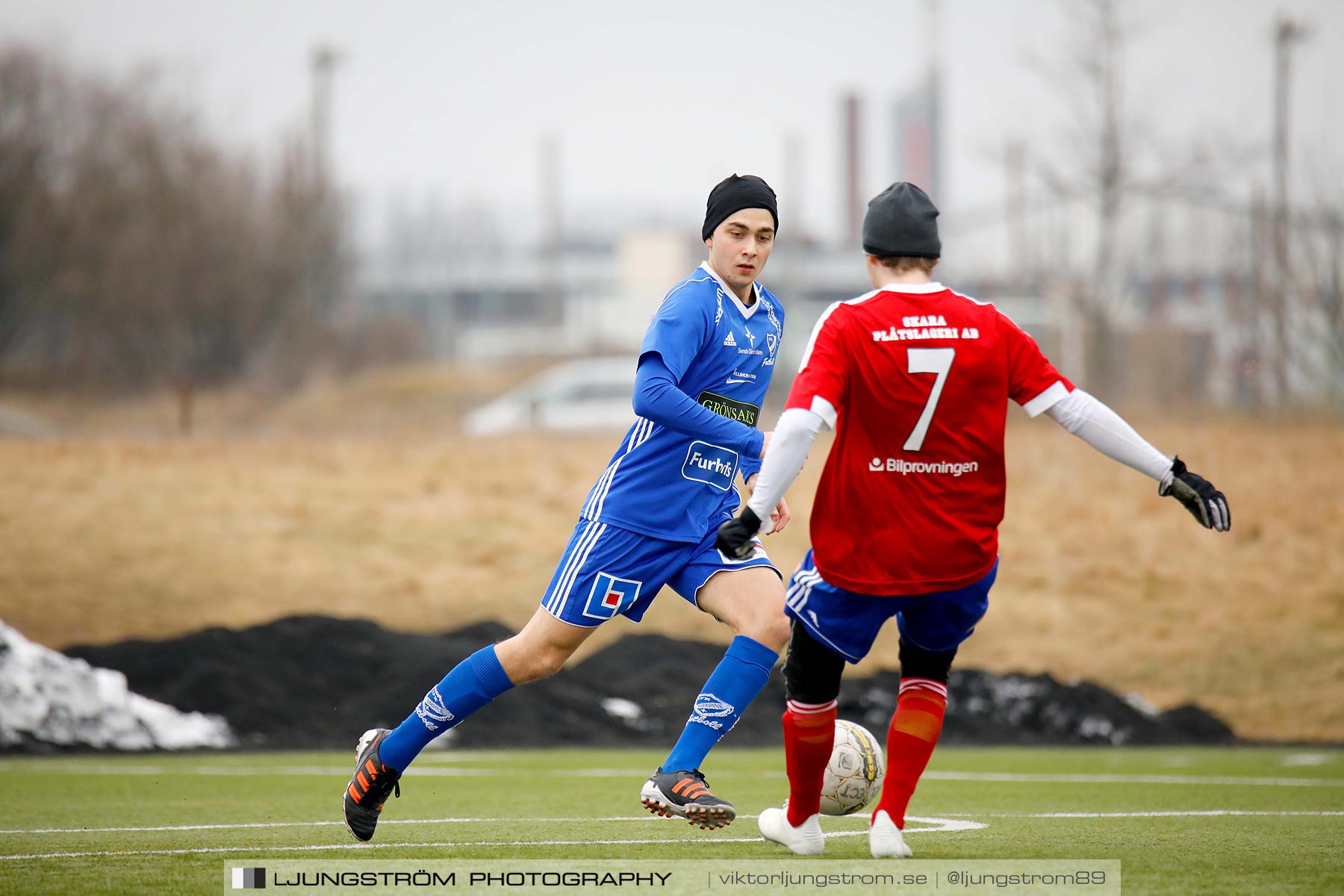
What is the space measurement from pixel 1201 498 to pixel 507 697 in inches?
334

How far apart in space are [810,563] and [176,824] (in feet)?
10.3

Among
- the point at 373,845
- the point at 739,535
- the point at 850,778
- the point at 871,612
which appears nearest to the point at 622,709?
the point at 850,778

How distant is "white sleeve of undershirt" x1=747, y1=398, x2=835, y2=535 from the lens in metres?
4.22

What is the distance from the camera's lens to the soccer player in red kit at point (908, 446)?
430 centimetres

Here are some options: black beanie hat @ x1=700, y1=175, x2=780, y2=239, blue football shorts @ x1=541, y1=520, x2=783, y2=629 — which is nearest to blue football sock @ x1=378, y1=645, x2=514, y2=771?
blue football shorts @ x1=541, y1=520, x2=783, y2=629

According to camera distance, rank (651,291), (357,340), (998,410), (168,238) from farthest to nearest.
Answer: (651,291) → (357,340) → (168,238) → (998,410)

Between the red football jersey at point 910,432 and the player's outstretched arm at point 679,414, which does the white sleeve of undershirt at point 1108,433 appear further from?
the player's outstretched arm at point 679,414

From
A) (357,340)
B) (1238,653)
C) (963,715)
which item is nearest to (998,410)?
(963,715)

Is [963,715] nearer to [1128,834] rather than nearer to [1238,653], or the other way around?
[1238,653]

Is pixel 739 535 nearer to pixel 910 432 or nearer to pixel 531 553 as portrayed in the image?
pixel 910 432

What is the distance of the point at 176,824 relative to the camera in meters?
6.06

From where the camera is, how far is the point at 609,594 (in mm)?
5016

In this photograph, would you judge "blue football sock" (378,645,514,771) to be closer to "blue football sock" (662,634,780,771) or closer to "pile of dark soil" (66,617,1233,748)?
"blue football sock" (662,634,780,771)

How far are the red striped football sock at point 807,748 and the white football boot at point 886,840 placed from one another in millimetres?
255
